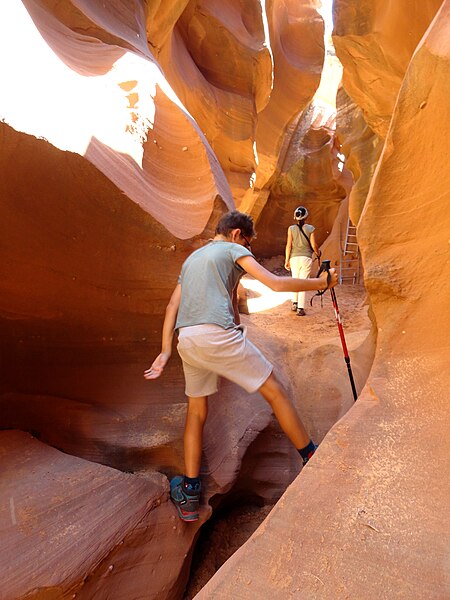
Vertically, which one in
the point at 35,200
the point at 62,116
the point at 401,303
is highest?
the point at 62,116

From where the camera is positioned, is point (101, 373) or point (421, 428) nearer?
point (421, 428)

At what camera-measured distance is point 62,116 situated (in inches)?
82.4

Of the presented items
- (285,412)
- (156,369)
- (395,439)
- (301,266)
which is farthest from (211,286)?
(301,266)

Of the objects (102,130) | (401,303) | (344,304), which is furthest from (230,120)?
(401,303)

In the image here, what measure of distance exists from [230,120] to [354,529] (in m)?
8.03

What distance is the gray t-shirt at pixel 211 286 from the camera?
225 centimetres

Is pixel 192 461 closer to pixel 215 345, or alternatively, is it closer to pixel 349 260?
pixel 215 345

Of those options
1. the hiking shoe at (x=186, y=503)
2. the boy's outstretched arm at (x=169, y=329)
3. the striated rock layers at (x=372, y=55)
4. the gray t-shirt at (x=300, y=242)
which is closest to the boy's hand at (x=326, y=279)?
the boy's outstretched arm at (x=169, y=329)

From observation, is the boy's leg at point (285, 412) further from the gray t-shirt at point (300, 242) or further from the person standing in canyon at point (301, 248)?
the gray t-shirt at point (300, 242)

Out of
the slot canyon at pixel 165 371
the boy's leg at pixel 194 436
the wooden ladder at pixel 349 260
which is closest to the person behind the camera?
the slot canyon at pixel 165 371

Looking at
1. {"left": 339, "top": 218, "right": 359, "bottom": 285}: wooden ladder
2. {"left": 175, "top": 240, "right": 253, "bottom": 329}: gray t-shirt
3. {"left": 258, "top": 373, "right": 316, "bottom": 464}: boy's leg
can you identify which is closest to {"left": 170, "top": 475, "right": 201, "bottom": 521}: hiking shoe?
{"left": 258, "top": 373, "right": 316, "bottom": 464}: boy's leg

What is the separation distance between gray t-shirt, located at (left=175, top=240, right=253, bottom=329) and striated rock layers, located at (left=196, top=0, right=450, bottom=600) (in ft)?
2.55

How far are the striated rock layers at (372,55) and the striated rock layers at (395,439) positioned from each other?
9.78ft

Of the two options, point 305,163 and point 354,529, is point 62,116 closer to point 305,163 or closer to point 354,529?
point 354,529
